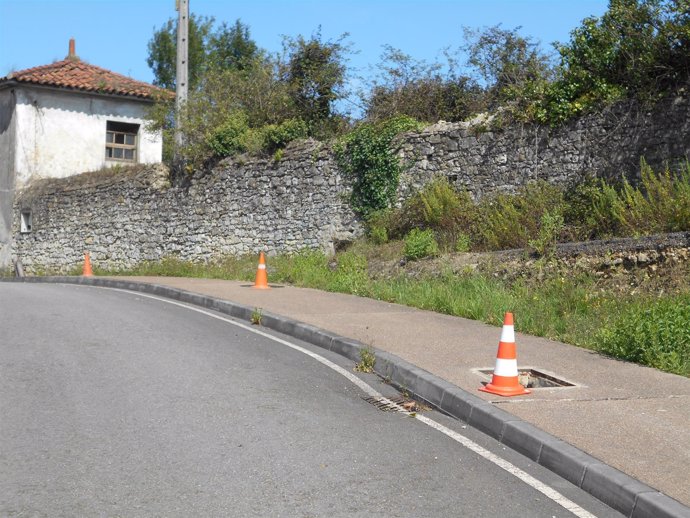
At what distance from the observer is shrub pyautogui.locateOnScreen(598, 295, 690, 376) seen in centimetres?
886

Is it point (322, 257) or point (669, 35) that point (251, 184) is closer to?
point (322, 257)

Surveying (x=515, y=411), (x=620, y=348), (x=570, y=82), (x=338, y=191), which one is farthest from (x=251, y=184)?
(x=515, y=411)

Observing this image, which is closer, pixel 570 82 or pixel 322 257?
pixel 570 82

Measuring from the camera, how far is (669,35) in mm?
14422

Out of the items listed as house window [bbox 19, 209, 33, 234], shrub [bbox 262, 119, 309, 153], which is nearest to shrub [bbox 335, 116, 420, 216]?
shrub [bbox 262, 119, 309, 153]

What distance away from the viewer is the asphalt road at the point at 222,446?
504 centimetres

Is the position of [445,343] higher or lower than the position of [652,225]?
lower

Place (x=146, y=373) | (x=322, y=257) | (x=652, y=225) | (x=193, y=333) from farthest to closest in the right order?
(x=322, y=257)
(x=652, y=225)
(x=193, y=333)
(x=146, y=373)

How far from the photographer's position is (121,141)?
3394 cm

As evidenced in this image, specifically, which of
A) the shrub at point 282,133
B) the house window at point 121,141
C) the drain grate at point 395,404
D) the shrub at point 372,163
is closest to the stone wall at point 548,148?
the shrub at point 372,163

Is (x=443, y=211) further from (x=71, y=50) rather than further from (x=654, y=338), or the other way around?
(x=71, y=50)

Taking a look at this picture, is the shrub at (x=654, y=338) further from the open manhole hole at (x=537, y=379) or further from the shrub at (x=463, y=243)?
the shrub at (x=463, y=243)

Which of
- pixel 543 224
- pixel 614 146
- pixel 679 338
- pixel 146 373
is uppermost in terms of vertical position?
pixel 614 146

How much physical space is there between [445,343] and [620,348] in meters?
2.01
